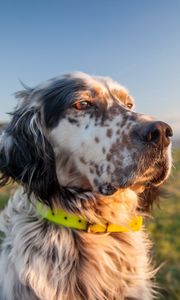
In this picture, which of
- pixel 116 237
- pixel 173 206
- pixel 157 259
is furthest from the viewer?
pixel 173 206

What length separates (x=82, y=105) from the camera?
443 cm

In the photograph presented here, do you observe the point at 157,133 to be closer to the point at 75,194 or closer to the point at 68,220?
the point at 75,194

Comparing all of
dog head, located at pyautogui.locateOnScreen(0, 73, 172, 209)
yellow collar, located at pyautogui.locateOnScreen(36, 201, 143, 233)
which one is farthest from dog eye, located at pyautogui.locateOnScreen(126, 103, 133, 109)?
yellow collar, located at pyautogui.locateOnScreen(36, 201, 143, 233)

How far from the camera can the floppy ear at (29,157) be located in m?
4.54

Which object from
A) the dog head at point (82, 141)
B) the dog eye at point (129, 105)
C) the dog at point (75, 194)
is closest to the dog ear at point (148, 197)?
the dog at point (75, 194)

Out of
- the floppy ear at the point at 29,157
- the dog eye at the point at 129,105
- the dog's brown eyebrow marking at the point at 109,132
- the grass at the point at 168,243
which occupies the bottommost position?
the grass at the point at 168,243

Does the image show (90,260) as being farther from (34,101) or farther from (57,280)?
(34,101)

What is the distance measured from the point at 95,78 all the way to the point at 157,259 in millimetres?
2331

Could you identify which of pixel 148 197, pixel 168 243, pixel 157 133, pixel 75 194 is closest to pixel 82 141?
pixel 75 194

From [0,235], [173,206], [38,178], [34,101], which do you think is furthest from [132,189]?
[173,206]

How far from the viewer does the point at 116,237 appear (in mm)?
4715

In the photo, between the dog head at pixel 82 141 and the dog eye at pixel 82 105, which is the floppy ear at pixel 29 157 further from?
the dog eye at pixel 82 105

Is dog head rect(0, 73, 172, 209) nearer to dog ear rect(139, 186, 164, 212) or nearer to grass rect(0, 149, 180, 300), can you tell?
dog ear rect(139, 186, 164, 212)

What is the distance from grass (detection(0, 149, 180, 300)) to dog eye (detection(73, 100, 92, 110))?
864mm
